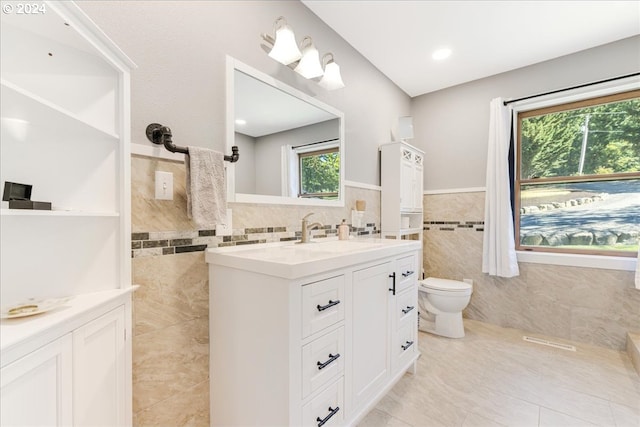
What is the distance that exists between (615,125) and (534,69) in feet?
2.71

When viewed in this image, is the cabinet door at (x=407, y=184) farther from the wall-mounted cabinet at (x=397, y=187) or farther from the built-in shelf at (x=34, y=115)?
the built-in shelf at (x=34, y=115)

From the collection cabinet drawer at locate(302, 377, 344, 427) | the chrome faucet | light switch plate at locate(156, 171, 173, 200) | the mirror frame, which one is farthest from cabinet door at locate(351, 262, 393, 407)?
light switch plate at locate(156, 171, 173, 200)

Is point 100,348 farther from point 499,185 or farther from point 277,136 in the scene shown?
point 499,185

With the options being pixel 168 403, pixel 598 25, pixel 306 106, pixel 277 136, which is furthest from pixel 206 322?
pixel 598 25

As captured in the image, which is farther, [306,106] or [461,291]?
[461,291]

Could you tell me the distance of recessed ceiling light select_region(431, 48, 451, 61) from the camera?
91.4 inches

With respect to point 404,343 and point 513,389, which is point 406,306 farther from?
point 513,389

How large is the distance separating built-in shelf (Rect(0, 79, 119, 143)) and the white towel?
336 millimetres

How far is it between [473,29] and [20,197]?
277 centimetres

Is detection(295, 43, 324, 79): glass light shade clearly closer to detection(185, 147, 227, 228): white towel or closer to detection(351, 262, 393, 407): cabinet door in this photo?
detection(185, 147, 227, 228): white towel

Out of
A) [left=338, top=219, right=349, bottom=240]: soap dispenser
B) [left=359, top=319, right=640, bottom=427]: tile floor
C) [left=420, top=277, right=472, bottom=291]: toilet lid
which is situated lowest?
[left=359, top=319, right=640, bottom=427]: tile floor

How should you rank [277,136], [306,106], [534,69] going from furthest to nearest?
[534,69]
[306,106]
[277,136]

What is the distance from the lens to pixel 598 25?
201 centimetres

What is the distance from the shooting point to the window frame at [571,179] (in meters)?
2.20
